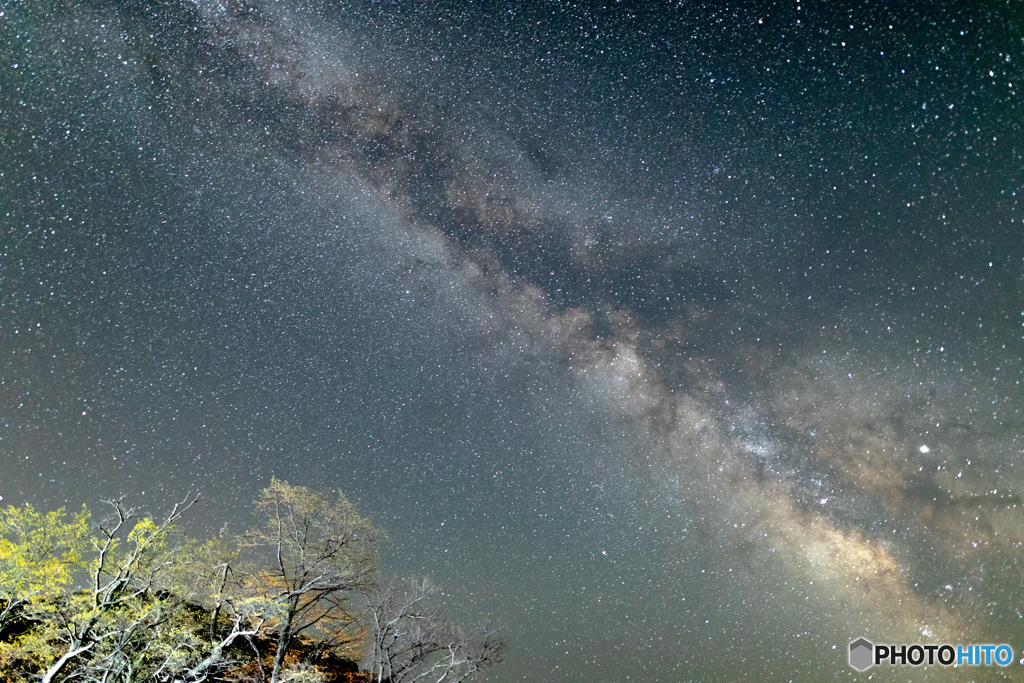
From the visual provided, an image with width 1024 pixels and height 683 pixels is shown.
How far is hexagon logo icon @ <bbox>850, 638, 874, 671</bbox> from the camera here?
2259 centimetres

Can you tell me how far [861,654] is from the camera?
2328cm

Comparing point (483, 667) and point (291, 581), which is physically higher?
point (291, 581)

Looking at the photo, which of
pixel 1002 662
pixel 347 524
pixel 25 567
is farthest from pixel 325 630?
pixel 1002 662

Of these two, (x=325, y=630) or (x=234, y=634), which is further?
(x=325, y=630)

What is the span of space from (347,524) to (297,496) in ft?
7.01

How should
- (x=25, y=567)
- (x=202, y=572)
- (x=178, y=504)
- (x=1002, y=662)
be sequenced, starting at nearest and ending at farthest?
(x=25, y=567)
(x=178, y=504)
(x=202, y=572)
(x=1002, y=662)

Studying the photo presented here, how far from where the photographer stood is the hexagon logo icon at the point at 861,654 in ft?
74.1

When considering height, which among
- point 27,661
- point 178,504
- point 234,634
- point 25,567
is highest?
point 178,504

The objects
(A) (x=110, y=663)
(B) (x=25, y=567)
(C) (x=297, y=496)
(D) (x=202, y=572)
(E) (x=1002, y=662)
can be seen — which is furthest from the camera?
(E) (x=1002, y=662)

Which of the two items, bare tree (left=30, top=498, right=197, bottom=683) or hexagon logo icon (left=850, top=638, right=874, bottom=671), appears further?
hexagon logo icon (left=850, top=638, right=874, bottom=671)

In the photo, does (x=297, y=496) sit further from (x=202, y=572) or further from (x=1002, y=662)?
(x=1002, y=662)

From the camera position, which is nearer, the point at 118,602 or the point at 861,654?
the point at 118,602

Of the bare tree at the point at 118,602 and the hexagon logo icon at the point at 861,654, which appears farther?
the hexagon logo icon at the point at 861,654

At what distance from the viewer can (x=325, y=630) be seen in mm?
21703
